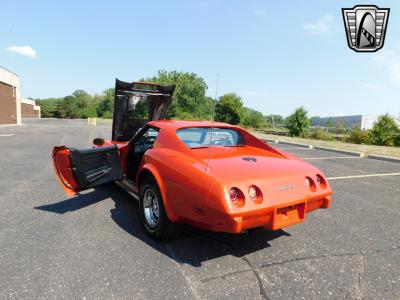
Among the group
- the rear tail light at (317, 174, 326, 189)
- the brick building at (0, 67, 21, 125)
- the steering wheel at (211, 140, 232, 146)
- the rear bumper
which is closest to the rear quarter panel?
the rear bumper

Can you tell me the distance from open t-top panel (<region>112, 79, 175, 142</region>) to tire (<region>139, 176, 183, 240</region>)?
300 cm

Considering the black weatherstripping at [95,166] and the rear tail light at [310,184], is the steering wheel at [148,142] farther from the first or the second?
the rear tail light at [310,184]

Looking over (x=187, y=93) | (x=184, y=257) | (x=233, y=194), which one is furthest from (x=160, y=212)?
(x=187, y=93)

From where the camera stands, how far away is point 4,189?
553cm

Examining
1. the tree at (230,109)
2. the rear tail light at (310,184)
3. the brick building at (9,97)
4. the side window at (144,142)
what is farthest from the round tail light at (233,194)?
the tree at (230,109)

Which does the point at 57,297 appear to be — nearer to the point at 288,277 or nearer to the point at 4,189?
the point at 288,277

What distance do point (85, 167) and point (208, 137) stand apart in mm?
1778

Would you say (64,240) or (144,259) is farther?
(64,240)

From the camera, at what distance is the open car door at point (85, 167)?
13.1 feet

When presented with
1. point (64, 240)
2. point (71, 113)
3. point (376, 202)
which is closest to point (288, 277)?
point (64, 240)

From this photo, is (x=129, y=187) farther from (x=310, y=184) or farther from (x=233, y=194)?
(x=310, y=184)

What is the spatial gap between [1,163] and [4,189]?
3169 millimetres

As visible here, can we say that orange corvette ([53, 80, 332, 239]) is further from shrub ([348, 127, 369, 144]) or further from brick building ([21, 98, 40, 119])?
brick building ([21, 98, 40, 119])

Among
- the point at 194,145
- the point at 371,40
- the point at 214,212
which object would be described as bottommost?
the point at 214,212
